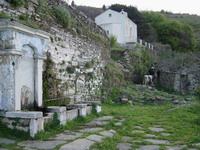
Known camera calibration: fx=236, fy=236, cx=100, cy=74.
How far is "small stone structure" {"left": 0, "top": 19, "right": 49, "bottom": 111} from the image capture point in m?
5.19

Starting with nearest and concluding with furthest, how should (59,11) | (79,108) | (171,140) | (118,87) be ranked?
(171,140) → (79,108) → (59,11) → (118,87)

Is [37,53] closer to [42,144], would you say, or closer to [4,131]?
[4,131]

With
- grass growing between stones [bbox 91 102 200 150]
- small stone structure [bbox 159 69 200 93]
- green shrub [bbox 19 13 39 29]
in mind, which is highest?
green shrub [bbox 19 13 39 29]

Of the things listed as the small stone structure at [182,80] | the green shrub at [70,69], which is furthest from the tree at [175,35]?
the green shrub at [70,69]

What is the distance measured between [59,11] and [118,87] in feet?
21.8

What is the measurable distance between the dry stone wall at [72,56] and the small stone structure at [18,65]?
40.5 inches

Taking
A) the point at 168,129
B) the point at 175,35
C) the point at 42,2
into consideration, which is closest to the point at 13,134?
the point at 168,129

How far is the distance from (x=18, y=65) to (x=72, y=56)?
409 cm

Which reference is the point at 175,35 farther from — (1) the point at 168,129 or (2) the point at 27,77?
(2) the point at 27,77

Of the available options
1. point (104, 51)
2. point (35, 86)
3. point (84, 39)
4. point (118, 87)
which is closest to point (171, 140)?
point (35, 86)

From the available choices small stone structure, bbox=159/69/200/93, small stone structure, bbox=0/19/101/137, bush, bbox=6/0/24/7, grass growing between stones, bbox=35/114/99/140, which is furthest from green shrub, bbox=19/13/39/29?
small stone structure, bbox=159/69/200/93

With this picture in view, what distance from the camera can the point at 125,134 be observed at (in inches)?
232

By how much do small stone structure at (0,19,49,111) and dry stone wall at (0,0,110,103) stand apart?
1.03 meters

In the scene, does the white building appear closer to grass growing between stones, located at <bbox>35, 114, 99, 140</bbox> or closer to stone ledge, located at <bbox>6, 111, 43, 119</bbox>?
grass growing between stones, located at <bbox>35, 114, 99, 140</bbox>
